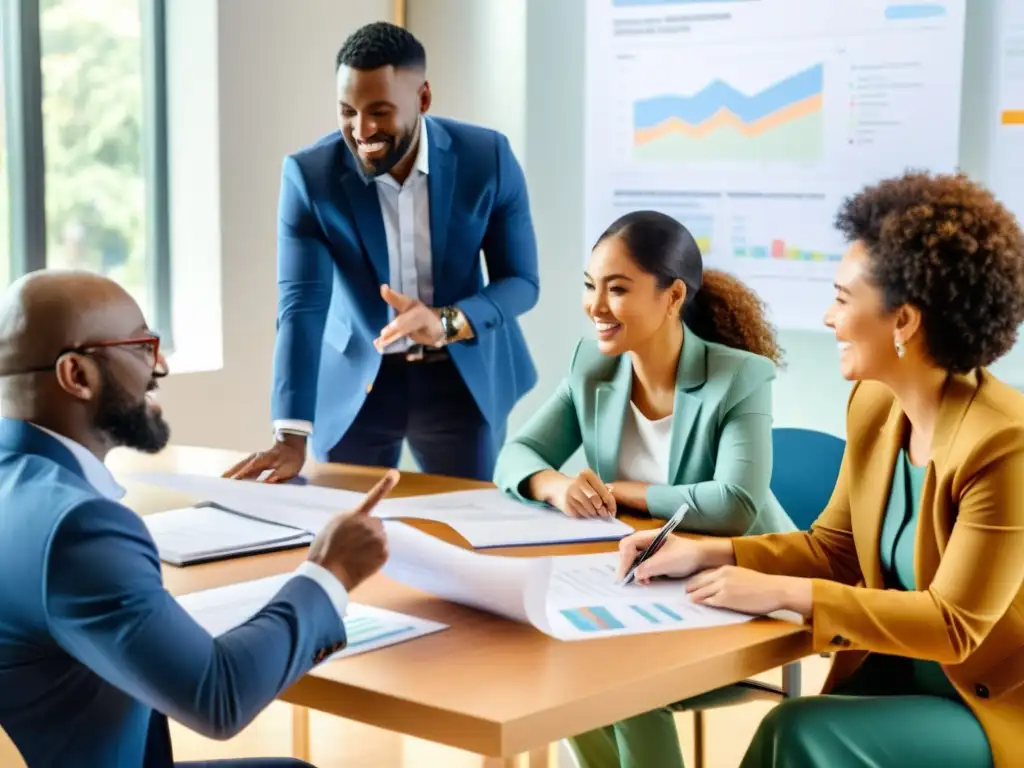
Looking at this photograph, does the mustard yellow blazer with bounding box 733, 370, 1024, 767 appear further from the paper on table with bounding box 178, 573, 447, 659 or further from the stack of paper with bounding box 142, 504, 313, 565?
the stack of paper with bounding box 142, 504, 313, 565

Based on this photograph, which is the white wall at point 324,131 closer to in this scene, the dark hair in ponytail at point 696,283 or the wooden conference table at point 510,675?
the dark hair in ponytail at point 696,283

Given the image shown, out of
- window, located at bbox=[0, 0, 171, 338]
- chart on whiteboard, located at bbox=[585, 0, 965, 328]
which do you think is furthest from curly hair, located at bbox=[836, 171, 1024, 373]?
window, located at bbox=[0, 0, 171, 338]

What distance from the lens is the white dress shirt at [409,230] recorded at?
2865mm

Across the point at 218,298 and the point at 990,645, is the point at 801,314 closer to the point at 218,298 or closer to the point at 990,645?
the point at 218,298

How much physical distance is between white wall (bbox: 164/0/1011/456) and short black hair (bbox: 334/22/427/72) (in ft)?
5.88

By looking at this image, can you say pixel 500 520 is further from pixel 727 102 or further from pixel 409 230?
pixel 727 102

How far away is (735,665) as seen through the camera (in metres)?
1.58

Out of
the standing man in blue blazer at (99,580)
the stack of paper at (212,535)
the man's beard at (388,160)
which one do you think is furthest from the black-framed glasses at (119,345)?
the man's beard at (388,160)

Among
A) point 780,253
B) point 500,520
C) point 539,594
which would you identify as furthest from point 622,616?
point 780,253

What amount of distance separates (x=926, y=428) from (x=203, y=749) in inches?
80.4

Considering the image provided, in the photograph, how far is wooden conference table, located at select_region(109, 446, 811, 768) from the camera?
1.37m

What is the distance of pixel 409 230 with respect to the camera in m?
2.91

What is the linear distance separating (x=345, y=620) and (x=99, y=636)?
1.53ft

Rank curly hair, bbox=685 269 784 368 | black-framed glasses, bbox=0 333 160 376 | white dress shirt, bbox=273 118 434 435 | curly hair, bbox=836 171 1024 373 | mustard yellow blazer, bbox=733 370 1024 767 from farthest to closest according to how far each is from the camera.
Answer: white dress shirt, bbox=273 118 434 435 → curly hair, bbox=685 269 784 368 → curly hair, bbox=836 171 1024 373 → mustard yellow blazer, bbox=733 370 1024 767 → black-framed glasses, bbox=0 333 160 376
